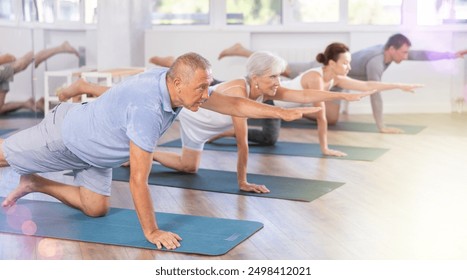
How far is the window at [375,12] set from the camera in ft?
27.7

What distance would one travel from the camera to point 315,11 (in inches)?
334

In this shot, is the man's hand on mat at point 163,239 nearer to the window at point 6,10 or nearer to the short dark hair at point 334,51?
the short dark hair at point 334,51

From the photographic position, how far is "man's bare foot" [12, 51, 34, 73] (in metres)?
6.29

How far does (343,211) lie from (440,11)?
515 cm

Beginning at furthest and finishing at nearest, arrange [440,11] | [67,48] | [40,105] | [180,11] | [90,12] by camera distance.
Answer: [180,11]
[440,11]
[90,12]
[67,48]
[40,105]

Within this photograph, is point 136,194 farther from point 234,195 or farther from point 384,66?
point 384,66

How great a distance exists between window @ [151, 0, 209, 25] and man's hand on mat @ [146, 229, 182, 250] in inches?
228

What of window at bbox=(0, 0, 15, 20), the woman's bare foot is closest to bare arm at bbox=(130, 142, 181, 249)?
window at bbox=(0, 0, 15, 20)

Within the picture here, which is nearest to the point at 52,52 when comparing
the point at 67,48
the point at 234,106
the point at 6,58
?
the point at 67,48

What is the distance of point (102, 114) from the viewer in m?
3.17

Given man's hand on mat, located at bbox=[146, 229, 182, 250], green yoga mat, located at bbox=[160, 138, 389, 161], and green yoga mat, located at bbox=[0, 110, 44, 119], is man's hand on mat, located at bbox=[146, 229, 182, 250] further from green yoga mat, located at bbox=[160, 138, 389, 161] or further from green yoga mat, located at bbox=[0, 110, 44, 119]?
green yoga mat, located at bbox=[0, 110, 44, 119]

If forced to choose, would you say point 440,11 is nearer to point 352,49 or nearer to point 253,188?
point 352,49

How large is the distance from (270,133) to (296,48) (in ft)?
8.46

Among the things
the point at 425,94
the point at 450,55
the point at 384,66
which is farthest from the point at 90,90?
the point at 425,94
